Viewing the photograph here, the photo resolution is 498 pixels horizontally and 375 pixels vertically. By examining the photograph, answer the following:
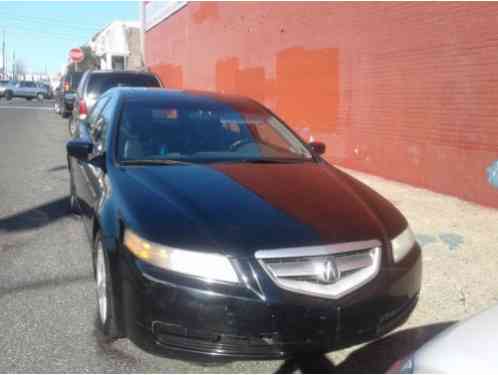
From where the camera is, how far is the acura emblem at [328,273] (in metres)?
2.65

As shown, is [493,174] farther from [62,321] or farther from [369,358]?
[62,321]

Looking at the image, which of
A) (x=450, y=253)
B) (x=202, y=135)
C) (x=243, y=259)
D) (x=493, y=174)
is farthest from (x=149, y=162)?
(x=493, y=174)

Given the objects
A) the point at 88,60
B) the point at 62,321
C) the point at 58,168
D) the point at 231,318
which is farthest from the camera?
the point at 88,60

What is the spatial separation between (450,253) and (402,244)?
2.32 meters

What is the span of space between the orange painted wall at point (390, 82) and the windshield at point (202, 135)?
3434 mm

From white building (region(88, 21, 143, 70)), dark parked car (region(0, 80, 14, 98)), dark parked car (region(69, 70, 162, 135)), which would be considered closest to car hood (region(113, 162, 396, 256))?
dark parked car (region(69, 70, 162, 135))

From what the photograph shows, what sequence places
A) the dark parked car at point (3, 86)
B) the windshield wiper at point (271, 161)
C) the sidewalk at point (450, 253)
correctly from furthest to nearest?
the dark parked car at point (3, 86) → the sidewalk at point (450, 253) → the windshield wiper at point (271, 161)

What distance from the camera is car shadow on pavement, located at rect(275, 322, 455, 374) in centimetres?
308

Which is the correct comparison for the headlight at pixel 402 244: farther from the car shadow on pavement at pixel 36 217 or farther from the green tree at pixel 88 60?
the green tree at pixel 88 60

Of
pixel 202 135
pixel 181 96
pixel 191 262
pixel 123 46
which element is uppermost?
pixel 123 46

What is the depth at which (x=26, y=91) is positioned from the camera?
41062mm

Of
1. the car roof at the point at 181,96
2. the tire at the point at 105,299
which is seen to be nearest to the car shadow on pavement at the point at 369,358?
the tire at the point at 105,299

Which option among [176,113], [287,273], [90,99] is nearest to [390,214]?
[287,273]

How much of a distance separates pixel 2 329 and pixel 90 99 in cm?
755
